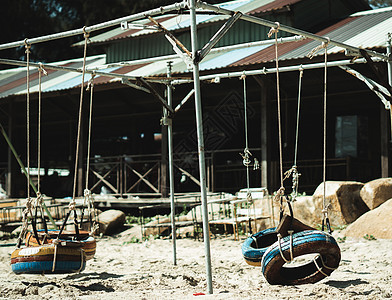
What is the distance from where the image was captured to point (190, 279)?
5910 mm

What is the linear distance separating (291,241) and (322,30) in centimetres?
983

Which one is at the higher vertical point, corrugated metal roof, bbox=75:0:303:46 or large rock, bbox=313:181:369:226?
corrugated metal roof, bbox=75:0:303:46

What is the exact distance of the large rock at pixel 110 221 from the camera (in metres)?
11.4

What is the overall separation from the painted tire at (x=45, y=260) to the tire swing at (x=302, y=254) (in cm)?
202

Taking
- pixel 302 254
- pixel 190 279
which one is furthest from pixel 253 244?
pixel 302 254

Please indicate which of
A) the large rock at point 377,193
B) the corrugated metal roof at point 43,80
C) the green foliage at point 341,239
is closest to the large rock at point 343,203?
the large rock at point 377,193

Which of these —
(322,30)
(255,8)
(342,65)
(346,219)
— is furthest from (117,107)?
(342,65)

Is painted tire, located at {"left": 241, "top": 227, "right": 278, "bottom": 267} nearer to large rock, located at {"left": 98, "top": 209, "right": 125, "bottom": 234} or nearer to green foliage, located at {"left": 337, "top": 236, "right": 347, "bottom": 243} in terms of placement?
green foliage, located at {"left": 337, "top": 236, "right": 347, "bottom": 243}

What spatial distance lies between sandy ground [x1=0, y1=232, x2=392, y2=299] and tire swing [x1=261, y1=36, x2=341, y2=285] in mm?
139

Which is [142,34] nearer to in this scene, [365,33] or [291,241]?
[365,33]

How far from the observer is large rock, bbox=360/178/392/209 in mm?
9273

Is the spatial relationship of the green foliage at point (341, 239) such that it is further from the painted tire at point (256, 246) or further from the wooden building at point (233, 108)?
the wooden building at point (233, 108)

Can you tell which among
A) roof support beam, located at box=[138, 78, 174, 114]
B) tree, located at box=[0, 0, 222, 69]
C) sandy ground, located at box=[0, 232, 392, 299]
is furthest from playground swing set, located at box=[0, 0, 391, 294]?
tree, located at box=[0, 0, 222, 69]

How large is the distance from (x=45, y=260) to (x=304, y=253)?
8.57ft
